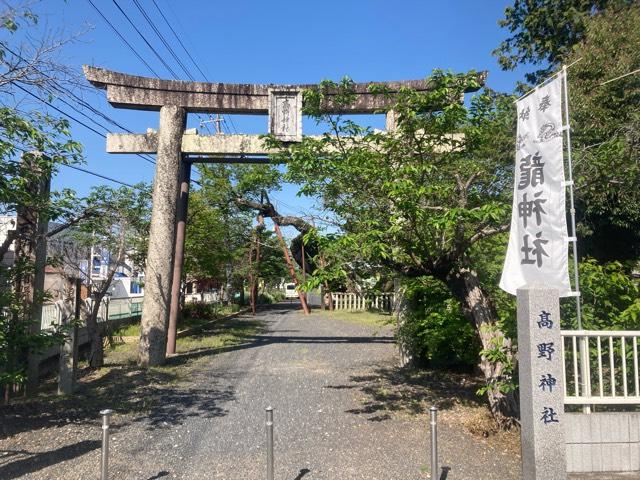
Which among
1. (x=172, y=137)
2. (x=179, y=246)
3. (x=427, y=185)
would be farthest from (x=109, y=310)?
(x=427, y=185)

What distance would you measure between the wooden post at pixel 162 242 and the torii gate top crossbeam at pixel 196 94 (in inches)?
13.6

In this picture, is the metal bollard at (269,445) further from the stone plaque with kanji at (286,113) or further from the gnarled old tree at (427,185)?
the stone plaque with kanji at (286,113)

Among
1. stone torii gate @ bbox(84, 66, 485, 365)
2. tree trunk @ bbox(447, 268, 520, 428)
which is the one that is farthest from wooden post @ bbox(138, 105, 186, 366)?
tree trunk @ bbox(447, 268, 520, 428)

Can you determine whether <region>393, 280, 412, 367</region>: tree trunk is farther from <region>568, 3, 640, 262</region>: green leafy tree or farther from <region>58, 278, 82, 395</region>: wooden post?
<region>58, 278, 82, 395</region>: wooden post

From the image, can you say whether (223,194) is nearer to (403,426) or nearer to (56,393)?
(56,393)

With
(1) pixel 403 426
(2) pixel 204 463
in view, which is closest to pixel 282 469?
(2) pixel 204 463

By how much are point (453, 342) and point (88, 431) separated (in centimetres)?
638

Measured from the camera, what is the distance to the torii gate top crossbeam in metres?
11.3

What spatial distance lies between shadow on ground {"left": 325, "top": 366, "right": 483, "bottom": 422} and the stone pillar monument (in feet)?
8.73

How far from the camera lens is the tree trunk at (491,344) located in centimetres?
600

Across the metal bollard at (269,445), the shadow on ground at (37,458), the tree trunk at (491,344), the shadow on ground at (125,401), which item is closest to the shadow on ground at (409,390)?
the tree trunk at (491,344)

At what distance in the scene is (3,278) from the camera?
7.00 m

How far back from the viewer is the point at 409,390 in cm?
870

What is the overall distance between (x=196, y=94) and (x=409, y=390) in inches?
328
